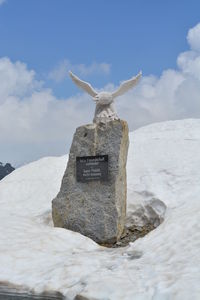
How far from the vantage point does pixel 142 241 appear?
29.1 ft

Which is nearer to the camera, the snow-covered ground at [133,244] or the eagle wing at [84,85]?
the snow-covered ground at [133,244]

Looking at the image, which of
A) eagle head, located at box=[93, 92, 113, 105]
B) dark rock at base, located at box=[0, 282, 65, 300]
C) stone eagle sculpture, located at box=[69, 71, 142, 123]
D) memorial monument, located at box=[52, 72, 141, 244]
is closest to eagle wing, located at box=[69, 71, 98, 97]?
stone eagle sculpture, located at box=[69, 71, 142, 123]

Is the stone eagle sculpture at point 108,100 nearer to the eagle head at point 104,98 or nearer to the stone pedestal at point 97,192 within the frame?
the eagle head at point 104,98

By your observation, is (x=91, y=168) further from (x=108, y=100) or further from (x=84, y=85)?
(x=84, y=85)

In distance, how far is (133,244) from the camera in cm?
879

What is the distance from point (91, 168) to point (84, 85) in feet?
10.9

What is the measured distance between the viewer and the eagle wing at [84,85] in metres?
12.8

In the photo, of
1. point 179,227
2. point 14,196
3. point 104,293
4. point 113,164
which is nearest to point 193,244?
point 179,227

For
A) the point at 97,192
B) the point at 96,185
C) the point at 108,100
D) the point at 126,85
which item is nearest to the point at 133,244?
the point at 97,192

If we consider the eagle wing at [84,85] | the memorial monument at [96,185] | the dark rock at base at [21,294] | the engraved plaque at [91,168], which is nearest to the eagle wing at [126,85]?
the eagle wing at [84,85]

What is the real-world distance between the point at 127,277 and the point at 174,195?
222 inches

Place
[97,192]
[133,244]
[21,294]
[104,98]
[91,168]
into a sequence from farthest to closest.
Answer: [104,98] → [91,168] → [97,192] → [133,244] → [21,294]

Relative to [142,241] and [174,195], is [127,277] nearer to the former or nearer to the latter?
[142,241]

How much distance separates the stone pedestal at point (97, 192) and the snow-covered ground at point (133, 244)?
664 millimetres
